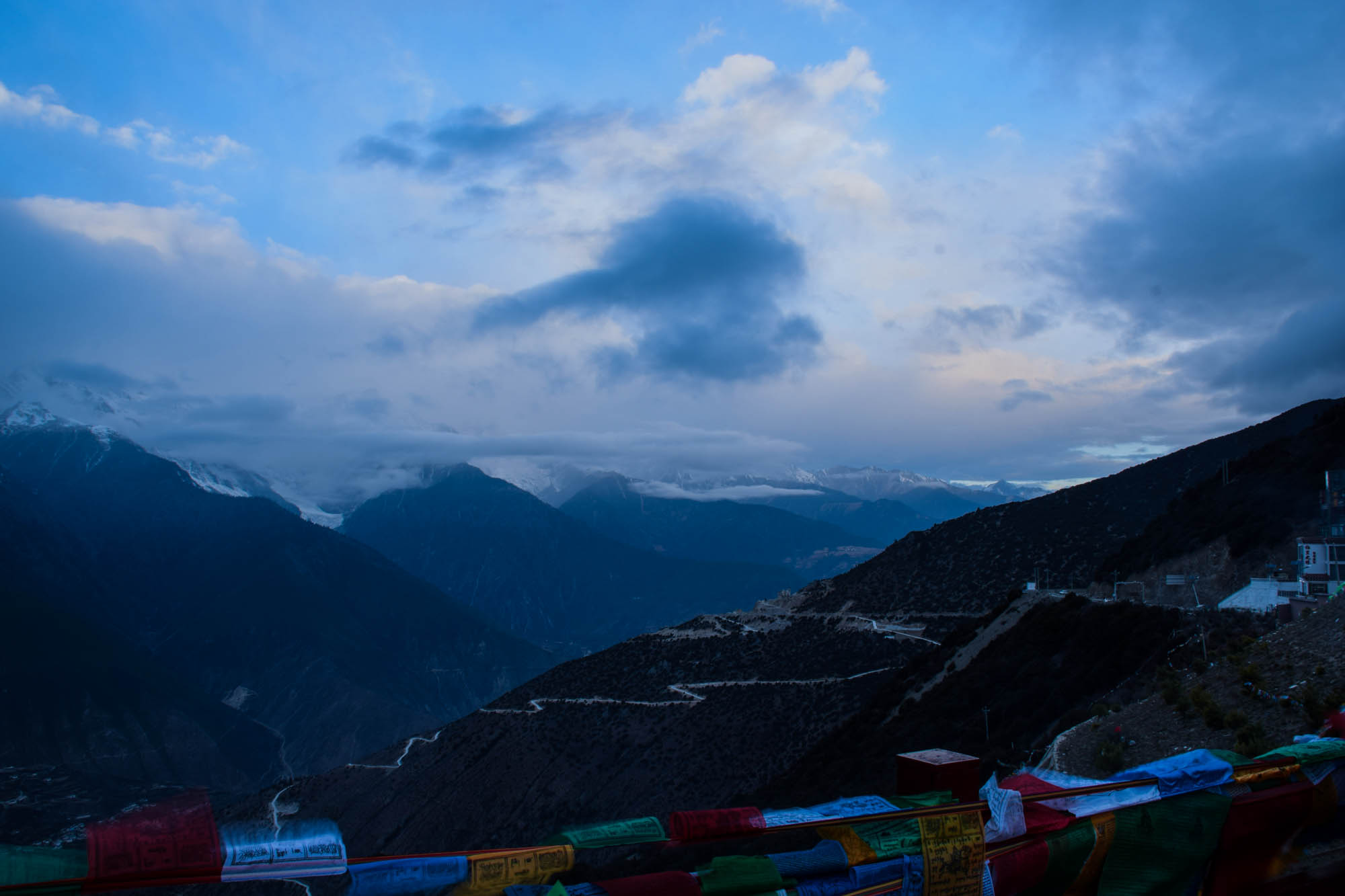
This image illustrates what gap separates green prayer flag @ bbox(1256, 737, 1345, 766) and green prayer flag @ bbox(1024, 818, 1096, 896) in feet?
5.19

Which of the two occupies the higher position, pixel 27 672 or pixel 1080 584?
pixel 1080 584

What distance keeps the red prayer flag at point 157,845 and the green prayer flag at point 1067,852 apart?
154 inches

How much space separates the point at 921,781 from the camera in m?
4.89

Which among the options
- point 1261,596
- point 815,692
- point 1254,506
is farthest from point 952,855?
point 815,692

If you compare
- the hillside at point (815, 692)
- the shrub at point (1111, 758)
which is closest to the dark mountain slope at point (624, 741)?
the hillside at point (815, 692)

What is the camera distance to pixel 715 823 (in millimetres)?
3844

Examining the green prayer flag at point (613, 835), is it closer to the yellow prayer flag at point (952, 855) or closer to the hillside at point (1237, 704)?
the yellow prayer flag at point (952, 855)

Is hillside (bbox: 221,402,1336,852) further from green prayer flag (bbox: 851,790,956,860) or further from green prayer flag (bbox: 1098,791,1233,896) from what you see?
green prayer flag (bbox: 851,790,956,860)

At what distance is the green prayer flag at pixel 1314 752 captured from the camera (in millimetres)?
5000

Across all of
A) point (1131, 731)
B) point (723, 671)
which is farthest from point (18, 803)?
point (1131, 731)

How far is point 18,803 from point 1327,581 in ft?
404

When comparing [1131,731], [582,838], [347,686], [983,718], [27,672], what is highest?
[582,838]

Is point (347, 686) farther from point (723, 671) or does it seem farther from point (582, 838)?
point (582, 838)

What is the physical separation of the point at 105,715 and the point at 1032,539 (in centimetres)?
14285
